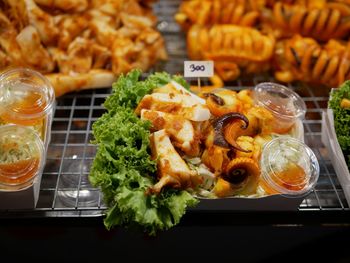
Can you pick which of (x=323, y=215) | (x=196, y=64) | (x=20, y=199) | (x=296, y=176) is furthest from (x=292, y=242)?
(x=20, y=199)

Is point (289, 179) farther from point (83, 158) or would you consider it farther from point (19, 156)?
point (19, 156)

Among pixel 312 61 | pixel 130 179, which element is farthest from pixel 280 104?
pixel 130 179

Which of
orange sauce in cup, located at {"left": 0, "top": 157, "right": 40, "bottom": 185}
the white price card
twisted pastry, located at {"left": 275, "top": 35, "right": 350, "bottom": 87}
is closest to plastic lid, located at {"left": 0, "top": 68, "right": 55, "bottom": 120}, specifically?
orange sauce in cup, located at {"left": 0, "top": 157, "right": 40, "bottom": 185}

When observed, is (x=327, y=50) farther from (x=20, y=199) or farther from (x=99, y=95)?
(x=20, y=199)

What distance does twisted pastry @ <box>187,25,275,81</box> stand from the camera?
3.38 meters

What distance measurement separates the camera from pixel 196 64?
104 inches

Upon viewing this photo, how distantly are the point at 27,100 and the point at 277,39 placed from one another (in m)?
2.00

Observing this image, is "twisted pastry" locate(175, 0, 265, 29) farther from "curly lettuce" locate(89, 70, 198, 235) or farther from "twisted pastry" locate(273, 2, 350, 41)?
"curly lettuce" locate(89, 70, 198, 235)

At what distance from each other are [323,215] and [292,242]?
225mm

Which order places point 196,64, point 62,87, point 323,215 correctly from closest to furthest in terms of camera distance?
point 323,215, point 196,64, point 62,87

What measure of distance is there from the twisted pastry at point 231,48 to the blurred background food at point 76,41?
318 mm

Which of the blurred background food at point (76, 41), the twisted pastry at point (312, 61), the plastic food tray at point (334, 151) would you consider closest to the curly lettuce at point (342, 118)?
the plastic food tray at point (334, 151)

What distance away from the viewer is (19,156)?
2.20 m

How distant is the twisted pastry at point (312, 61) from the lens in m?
3.25
